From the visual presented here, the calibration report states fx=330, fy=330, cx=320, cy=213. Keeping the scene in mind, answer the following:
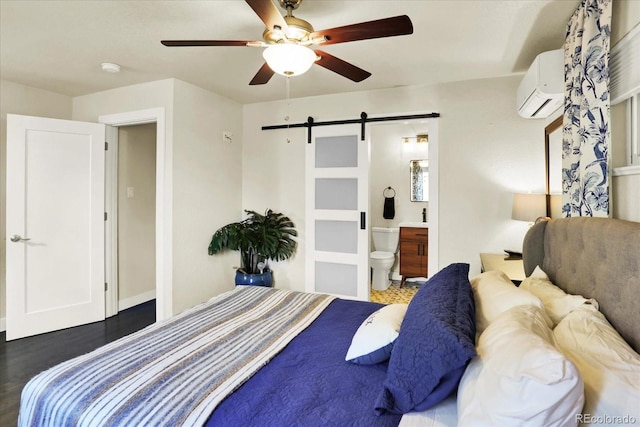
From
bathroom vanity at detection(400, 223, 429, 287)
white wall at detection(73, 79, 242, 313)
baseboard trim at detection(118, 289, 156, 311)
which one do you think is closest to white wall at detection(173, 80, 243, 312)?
white wall at detection(73, 79, 242, 313)

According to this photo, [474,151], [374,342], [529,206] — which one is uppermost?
[474,151]

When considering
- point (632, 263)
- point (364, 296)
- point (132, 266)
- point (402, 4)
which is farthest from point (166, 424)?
point (132, 266)

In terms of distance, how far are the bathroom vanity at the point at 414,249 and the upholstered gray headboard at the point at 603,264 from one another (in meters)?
2.78

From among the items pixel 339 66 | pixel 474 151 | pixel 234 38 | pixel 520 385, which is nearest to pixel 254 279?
pixel 234 38

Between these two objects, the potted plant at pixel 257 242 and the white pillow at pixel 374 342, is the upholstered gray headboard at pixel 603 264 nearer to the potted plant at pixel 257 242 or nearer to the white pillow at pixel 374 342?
the white pillow at pixel 374 342

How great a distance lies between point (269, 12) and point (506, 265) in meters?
2.46

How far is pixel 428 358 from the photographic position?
0.97m

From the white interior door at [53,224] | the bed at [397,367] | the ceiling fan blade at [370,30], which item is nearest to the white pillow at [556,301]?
the bed at [397,367]

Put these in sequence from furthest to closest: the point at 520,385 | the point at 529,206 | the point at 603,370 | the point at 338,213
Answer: the point at 338,213 < the point at 529,206 < the point at 603,370 < the point at 520,385

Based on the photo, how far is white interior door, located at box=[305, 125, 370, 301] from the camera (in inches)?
145

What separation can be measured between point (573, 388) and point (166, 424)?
106cm

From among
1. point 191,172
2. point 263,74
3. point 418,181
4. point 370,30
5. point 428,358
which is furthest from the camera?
point 418,181

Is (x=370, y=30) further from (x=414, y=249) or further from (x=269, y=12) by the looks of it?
(x=414, y=249)

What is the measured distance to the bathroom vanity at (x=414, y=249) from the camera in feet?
15.3
